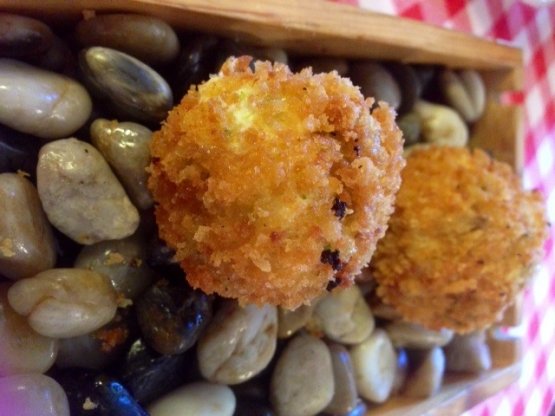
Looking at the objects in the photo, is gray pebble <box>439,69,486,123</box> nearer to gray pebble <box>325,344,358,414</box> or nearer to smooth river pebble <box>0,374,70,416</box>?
gray pebble <box>325,344,358,414</box>

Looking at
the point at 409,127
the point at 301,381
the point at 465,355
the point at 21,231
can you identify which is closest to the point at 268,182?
the point at 21,231

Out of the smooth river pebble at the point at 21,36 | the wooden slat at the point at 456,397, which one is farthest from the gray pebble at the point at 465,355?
the smooth river pebble at the point at 21,36

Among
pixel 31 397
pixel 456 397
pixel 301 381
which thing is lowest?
pixel 456 397

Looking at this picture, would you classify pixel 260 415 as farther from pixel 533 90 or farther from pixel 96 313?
pixel 533 90

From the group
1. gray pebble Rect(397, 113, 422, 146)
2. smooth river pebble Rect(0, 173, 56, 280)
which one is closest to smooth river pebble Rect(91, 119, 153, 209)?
smooth river pebble Rect(0, 173, 56, 280)

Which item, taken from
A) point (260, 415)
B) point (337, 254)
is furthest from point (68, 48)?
point (260, 415)

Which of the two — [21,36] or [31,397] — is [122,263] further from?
[21,36]

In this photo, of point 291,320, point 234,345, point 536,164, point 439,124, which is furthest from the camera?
point 536,164
